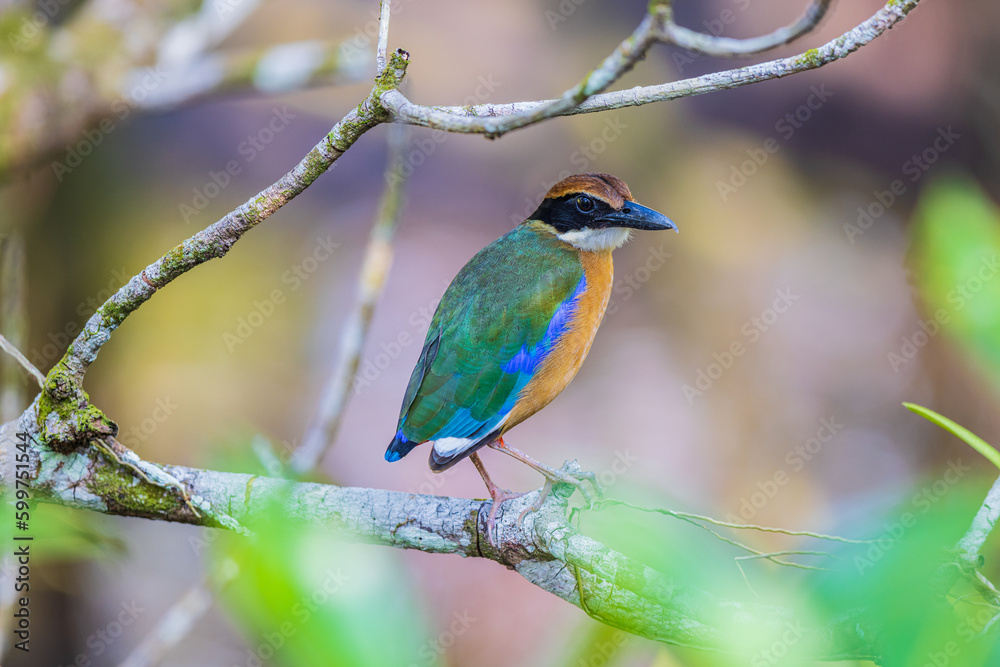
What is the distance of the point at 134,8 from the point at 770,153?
4.69m

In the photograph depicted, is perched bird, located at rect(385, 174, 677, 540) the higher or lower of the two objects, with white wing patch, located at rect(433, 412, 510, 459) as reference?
higher

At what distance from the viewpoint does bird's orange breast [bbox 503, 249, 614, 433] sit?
2.76 meters

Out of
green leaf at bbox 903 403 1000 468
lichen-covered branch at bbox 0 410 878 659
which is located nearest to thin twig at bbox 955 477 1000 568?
green leaf at bbox 903 403 1000 468

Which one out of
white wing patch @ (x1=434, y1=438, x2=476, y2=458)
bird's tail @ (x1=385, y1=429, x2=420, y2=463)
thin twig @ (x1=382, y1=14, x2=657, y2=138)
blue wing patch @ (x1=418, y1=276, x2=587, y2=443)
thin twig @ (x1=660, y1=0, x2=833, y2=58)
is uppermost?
thin twig @ (x1=660, y1=0, x2=833, y2=58)

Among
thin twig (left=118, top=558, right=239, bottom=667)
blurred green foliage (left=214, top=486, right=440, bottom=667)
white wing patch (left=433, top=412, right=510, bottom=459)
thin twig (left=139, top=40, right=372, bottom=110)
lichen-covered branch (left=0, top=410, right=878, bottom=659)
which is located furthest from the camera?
thin twig (left=139, top=40, right=372, bottom=110)

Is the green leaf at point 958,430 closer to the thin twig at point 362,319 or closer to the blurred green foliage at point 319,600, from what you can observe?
the blurred green foliage at point 319,600

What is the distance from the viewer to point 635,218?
9.34ft

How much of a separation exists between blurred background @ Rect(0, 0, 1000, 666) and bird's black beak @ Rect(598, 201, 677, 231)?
7.91 ft

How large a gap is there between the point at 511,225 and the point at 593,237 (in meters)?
3.40

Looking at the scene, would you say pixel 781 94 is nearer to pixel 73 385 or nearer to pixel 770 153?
pixel 770 153

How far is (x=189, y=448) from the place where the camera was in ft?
17.9

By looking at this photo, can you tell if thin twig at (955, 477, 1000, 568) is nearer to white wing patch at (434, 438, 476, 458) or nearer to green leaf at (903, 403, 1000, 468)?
green leaf at (903, 403, 1000, 468)

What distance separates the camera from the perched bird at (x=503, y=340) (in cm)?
271

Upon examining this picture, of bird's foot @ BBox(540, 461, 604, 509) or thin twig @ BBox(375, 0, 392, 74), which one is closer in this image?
thin twig @ BBox(375, 0, 392, 74)
